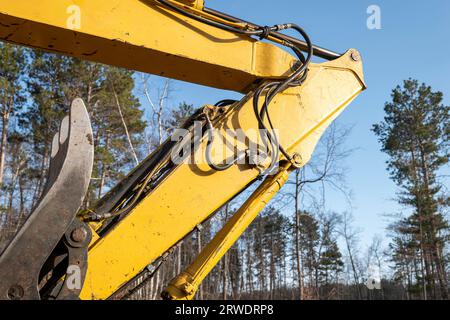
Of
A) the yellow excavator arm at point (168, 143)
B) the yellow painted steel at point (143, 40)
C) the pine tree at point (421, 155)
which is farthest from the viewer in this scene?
the pine tree at point (421, 155)

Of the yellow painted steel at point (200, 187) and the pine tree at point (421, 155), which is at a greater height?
the pine tree at point (421, 155)

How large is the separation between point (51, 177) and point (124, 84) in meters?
20.8

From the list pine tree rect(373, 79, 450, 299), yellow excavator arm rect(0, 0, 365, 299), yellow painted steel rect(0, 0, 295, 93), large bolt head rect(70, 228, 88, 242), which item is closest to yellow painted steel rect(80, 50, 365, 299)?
yellow excavator arm rect(0, 0, 365, 299)

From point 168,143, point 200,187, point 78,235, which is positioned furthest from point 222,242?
point 78,235

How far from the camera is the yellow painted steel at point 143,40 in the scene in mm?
2465

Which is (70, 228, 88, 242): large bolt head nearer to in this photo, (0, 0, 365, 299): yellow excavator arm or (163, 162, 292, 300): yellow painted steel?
(0, 0, 365, 299): yellow excavator arm

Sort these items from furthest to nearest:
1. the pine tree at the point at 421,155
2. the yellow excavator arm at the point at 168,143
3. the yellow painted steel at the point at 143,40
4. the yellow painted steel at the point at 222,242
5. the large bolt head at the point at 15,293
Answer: the pine tree at the point at 421,155, the yellow painted steel at the point at 222,242, the yellow painted steel at the point at 143,40, the yellow excavator arm at the point at 168,143, the large bolt head at the point at 15,293

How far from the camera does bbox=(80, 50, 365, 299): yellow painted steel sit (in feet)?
8.34

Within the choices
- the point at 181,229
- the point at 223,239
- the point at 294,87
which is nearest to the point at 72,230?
the point at 181,229

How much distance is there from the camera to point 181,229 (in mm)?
2785

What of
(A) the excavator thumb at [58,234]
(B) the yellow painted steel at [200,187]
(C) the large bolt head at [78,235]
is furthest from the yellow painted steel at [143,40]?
(C) the large bolt head at [78,235]

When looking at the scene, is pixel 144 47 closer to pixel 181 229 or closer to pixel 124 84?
pixel 181 229

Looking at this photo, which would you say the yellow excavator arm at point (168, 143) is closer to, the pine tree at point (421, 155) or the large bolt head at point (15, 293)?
the large bolt head at point (15, 293)

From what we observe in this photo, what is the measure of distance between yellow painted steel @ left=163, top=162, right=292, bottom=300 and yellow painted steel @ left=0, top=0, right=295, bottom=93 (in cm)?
85
